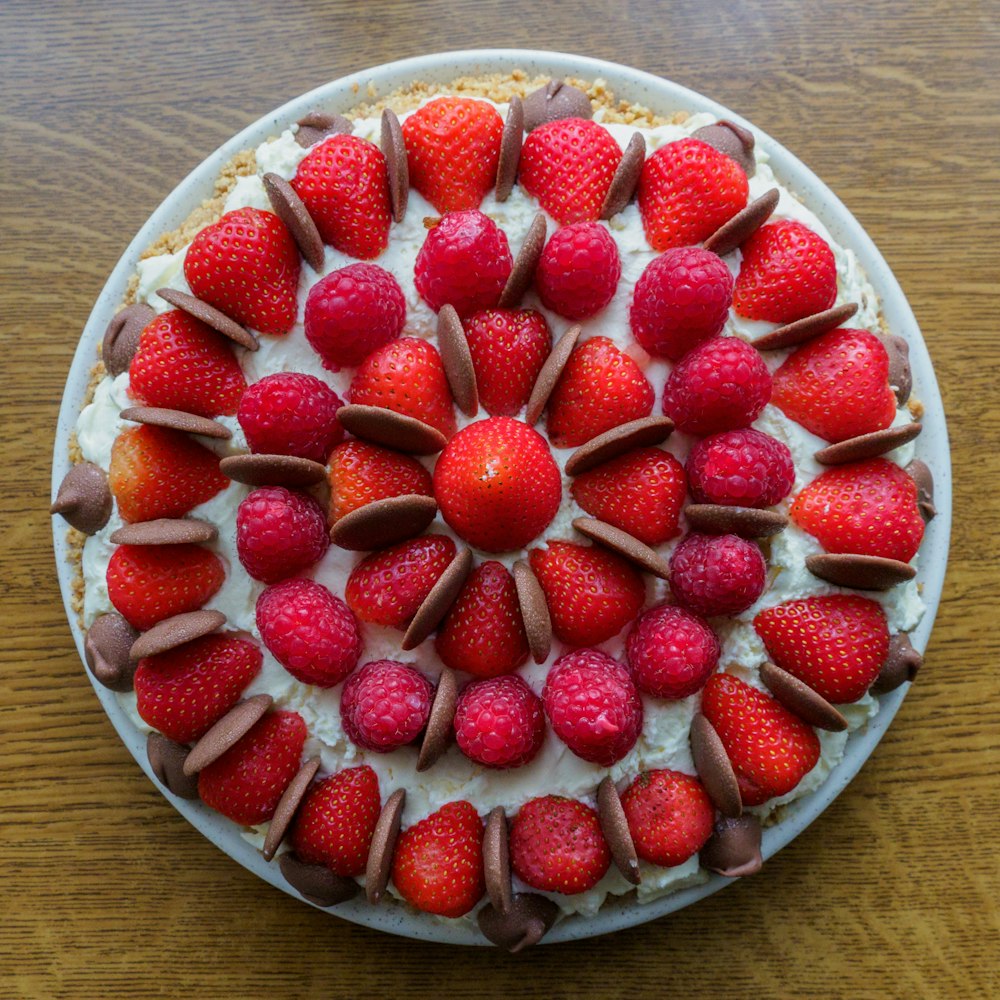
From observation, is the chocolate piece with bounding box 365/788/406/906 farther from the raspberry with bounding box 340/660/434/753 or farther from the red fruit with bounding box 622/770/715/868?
the red fruit with bounding box 622/770/715/868

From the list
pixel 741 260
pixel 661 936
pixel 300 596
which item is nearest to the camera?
pixel 300 596

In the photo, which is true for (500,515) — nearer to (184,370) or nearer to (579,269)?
(579,269)

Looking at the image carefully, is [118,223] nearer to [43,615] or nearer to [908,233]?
[43,615]

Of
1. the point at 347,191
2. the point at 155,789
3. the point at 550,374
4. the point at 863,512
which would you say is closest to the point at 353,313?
the point at 347,191

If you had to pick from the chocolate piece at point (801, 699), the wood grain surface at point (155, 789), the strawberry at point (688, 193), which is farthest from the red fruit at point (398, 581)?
the wood grain surface at point (155, 789)

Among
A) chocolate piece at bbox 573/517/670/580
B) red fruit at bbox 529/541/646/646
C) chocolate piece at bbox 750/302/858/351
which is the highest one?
chocolate piece at bbox 750/302/858/351

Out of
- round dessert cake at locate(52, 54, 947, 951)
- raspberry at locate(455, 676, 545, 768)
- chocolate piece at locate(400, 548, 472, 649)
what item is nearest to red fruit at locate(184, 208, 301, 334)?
round dessert cake at locate(52, 54, 947, 951)

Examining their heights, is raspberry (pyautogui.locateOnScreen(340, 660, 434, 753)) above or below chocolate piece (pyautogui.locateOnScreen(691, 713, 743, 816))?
above

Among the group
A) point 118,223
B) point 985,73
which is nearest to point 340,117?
point 118,223

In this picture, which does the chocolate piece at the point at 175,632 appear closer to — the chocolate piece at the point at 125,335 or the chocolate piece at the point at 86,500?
the chocolate piece at the point at 86,500
